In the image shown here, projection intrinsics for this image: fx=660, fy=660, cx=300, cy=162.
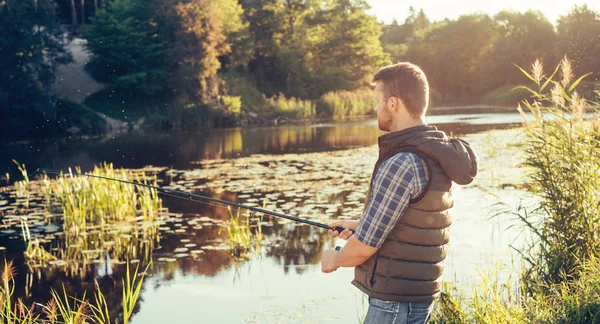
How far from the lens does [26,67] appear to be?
26641mm

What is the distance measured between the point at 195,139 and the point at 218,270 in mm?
16074

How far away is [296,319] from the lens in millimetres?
5387

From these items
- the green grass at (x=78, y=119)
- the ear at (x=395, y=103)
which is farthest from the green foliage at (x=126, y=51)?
the ear at (x=395, y=103)

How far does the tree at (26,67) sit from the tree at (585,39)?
751 inches

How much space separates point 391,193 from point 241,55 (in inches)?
1405

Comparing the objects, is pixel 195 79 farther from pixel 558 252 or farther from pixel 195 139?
pixel 558 252

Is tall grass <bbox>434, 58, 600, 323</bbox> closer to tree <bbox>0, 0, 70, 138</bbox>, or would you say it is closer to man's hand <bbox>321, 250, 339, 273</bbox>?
Answer: man's hand <bbox>321, 250, 339, 273</bbox>

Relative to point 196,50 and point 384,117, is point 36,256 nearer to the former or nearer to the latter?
point 384,117

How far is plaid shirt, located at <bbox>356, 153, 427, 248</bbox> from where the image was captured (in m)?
2.26

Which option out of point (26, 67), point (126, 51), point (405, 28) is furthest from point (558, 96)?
point (405, 28)

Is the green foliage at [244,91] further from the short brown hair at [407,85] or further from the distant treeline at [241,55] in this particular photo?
the short brown hair at [407,85]

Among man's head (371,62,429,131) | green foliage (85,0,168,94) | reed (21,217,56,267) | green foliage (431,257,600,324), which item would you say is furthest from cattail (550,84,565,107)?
green foliage (85,0,168,94)

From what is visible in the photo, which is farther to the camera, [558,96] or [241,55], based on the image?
[241,55]

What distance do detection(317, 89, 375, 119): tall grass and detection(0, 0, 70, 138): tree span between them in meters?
12.3
